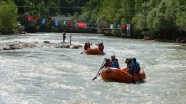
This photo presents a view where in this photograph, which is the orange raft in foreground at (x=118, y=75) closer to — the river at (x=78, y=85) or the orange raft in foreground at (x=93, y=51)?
the river at (x=78, y=85)

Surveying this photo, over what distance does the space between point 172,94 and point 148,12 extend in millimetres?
59395

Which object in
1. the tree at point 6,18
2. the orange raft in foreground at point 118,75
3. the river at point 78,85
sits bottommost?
the river at point 78,85

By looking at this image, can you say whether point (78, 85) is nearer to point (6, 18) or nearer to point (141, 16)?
point (141, 16)

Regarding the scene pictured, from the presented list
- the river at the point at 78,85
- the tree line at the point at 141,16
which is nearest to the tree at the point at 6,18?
the tree line at the point at 141,16

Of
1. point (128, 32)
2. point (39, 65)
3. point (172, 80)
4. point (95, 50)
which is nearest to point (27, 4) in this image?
point (128, 32)

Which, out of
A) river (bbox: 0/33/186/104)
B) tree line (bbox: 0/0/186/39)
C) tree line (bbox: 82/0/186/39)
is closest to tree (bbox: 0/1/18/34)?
tree line (bbox: 0/0/186/39)

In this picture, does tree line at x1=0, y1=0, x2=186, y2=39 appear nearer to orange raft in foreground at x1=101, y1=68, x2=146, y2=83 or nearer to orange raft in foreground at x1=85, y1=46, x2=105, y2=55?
orange raft in foreground at x1=85, y1=46, x2=105, y2=55

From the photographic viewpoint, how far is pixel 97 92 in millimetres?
21234

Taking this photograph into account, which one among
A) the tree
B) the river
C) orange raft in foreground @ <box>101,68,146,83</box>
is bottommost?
the river

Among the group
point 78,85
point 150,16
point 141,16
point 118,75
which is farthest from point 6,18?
point 78,85

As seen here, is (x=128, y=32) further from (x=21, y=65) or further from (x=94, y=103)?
(x=94, y=103)

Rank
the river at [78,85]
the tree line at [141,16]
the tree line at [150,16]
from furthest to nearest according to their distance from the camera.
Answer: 1. the tree line at [141,16]
2. the tree line at [150,16]
3. the river at [78,85]

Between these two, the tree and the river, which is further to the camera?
the tree

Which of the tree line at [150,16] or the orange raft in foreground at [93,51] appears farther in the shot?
the tree line at [150,16]
